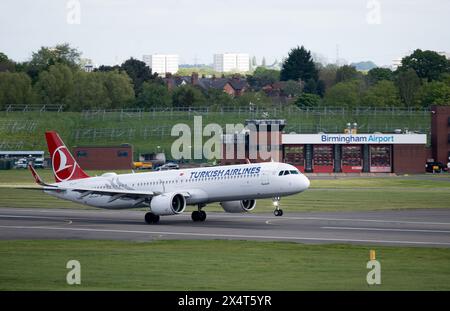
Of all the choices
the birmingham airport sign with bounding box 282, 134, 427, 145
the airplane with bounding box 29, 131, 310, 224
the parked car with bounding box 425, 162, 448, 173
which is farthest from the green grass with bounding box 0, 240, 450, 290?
the parked car with bounding box 425, 162, 448, 173

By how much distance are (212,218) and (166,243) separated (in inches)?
705

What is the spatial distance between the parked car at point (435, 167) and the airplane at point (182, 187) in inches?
3279

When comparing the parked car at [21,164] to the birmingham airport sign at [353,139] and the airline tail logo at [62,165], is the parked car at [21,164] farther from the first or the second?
the airline tail logo at [62,165]

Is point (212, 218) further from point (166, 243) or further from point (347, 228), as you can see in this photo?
point (166, 243)

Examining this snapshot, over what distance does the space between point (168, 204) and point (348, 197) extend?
2861 centimetres

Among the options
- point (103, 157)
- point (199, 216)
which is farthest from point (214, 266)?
point (103, 157)

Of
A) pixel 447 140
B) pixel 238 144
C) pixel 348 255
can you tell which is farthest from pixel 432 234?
pixel 447 140

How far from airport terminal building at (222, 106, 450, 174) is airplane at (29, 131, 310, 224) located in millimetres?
70813

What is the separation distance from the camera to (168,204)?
61875 mm

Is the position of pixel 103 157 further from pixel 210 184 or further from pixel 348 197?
pixel 210 184

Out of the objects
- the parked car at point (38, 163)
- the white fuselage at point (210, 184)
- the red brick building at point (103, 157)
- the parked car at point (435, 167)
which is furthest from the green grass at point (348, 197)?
the red brick building at point (103, 157)

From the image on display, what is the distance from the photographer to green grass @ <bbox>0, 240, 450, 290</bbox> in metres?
35.2
